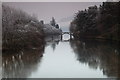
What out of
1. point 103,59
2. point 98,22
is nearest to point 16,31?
point 103,59

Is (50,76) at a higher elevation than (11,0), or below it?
below

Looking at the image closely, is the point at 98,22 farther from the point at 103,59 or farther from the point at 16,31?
the point at 103,59

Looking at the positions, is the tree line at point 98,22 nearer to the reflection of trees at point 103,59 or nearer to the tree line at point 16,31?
the reflection of trees at point 103,59

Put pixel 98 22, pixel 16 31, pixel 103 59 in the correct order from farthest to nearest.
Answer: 1. pixel 98 22
2. pixel 16 31
3. pixel 103 59

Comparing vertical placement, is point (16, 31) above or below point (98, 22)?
below

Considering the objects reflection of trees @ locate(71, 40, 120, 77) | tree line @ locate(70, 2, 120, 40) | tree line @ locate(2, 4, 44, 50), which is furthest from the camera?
tree line @ locate(70, 2, 120, 40)

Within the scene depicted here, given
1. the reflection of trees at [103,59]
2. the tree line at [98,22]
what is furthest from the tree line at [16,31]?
the tree line at [98,22]

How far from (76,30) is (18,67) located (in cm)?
1286

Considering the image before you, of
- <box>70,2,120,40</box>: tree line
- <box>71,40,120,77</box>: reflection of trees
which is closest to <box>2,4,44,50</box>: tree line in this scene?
<box>71,40,120,77</box>: reflection of trees

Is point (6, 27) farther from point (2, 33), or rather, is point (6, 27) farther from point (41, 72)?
point (41, 72)

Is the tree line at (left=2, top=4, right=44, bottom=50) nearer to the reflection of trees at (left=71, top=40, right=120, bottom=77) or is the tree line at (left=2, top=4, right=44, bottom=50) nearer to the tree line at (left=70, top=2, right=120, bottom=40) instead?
the reflection of trees at (left=71, top=40, right=120, bottom=77)

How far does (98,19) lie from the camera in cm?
1395

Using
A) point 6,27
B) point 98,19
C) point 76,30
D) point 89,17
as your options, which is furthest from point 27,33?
point 76,30

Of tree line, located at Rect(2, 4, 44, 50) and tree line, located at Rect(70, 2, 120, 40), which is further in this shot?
tree line, located at Rect(70, 2, 120, 40)
